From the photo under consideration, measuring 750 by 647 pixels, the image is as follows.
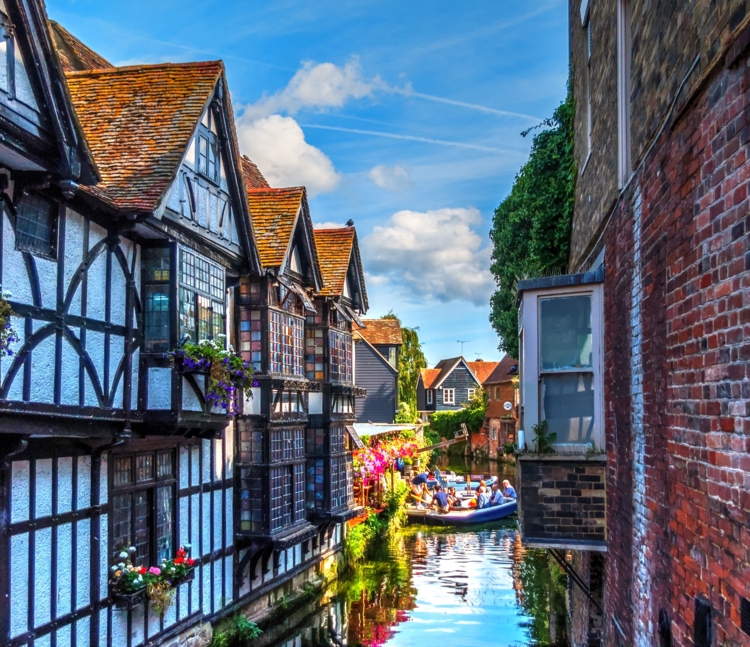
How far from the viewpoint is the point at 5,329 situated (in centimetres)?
737

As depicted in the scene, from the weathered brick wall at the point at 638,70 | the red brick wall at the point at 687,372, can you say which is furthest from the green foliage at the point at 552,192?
the red brick wall at the point at 687,372

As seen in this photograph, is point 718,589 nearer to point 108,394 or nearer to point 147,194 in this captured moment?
point 108,394

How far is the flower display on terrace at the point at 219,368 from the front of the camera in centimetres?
1091

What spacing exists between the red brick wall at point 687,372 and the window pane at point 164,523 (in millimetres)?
7178

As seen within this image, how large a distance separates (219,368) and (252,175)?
408 inches

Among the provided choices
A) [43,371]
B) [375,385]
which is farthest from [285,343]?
[375,385]

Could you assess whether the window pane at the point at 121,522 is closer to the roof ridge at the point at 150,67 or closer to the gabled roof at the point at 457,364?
the roof ridge at the point at 150,67

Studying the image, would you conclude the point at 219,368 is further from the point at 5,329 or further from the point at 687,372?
the point at 687,372

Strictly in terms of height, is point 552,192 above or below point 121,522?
above

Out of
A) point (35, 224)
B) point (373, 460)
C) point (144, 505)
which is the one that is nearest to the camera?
point (35, 224)

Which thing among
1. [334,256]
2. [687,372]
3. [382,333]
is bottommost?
[687,372]

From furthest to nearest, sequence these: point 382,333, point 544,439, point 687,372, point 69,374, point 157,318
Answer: point 382,333 → point 157,318 → point 69,374 → point 544,439 → point 687,372

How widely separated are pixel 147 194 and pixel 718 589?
8596 mm

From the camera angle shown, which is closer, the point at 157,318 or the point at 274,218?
the point at 157,318
